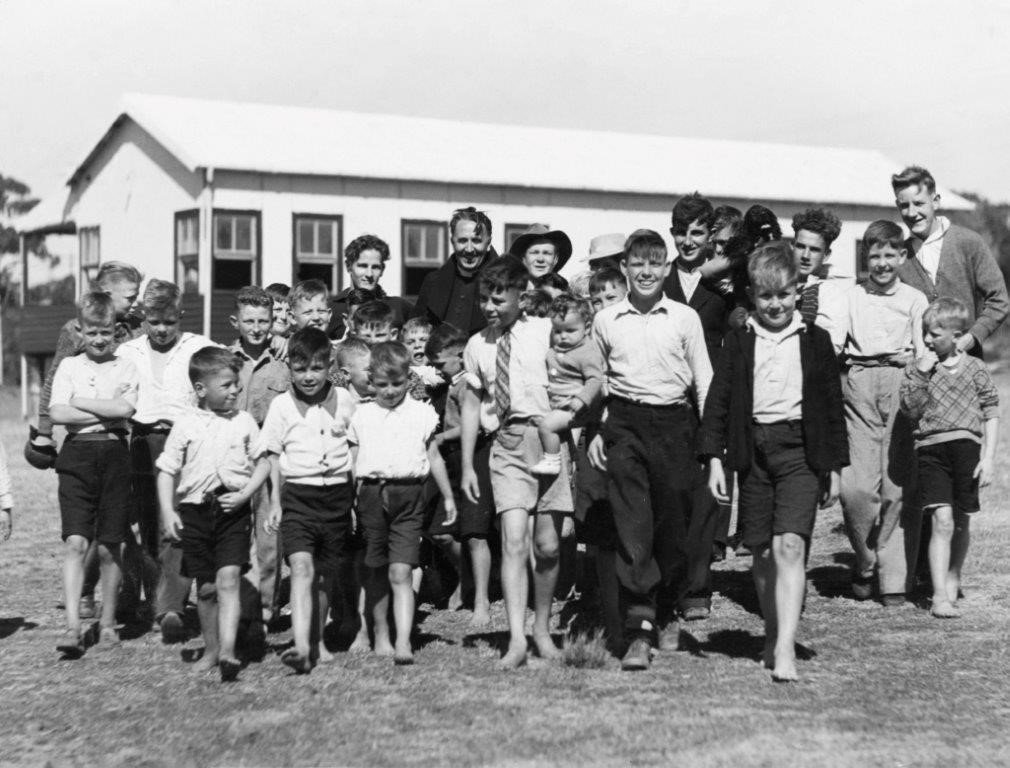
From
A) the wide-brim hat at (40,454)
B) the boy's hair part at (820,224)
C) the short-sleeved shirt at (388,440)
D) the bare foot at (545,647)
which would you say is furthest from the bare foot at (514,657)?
the boy's hair part at (820,224)

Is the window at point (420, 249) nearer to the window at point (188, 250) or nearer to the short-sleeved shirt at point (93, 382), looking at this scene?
the window at point (188, 250)

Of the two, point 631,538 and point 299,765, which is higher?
point 631,538

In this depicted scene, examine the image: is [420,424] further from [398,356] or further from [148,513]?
[148,513]

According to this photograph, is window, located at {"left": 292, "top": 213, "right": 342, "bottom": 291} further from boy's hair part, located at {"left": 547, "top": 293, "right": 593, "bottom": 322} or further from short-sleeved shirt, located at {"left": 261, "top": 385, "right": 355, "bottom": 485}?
boy's hair part, located at {"left": 547, "top": 293, "right": 593, "bottom": 322}

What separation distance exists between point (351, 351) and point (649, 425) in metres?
1.86

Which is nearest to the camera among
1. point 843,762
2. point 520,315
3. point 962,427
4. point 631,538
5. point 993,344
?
point 843,762

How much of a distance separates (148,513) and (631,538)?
318cm

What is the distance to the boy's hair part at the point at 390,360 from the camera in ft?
25.0

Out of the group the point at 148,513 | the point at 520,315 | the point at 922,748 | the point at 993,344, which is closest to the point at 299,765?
the point at 922,748

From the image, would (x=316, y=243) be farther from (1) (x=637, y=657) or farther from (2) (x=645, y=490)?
(1) (x=637, y=657)

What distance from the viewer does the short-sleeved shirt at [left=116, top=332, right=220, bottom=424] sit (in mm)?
8500

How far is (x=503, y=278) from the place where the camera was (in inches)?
303

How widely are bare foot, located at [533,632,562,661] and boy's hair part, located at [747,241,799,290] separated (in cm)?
202

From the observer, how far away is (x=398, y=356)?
762 centimetres
